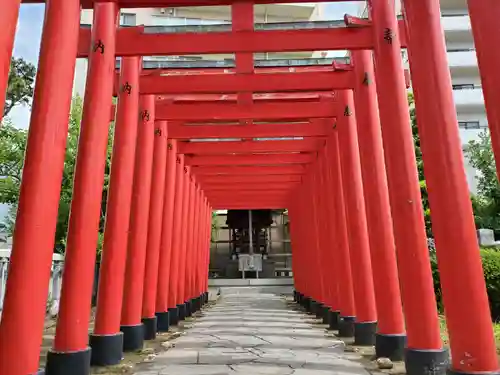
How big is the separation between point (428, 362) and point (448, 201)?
1666 millimetres

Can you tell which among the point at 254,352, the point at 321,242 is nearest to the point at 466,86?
the point at 321,242

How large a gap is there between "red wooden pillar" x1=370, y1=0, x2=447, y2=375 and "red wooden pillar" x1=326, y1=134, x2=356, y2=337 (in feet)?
10.4

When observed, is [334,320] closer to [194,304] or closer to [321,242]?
[321,242]

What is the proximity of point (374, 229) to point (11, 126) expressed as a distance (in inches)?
582

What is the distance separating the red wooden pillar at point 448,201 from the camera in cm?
374

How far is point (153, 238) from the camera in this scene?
8.15m

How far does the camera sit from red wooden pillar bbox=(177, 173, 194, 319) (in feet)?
38.7

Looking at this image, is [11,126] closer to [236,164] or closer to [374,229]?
[236,164]

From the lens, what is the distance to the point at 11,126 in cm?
1642

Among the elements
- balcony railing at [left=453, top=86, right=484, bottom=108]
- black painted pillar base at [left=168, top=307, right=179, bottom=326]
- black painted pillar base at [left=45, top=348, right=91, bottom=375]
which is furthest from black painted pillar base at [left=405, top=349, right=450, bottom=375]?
balcony railing at [left=453, top=86, right=484, bottom=108]

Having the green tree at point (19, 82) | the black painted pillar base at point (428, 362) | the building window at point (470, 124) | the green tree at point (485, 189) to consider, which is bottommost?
the black painted pillar base at point (428, 362)

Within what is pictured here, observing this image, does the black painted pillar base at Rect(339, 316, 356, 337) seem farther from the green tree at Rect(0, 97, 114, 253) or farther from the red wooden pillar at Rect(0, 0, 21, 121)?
the green tree at Rect(0, 97, 114, 253)

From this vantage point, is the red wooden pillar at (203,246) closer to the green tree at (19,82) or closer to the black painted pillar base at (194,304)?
the black painted pillar base at (194,304)

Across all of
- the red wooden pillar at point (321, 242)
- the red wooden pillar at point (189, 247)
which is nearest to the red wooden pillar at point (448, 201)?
the red wooden pillar at point (321, 242)
